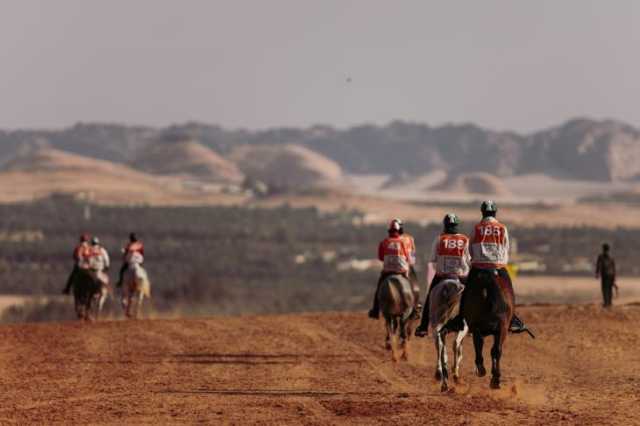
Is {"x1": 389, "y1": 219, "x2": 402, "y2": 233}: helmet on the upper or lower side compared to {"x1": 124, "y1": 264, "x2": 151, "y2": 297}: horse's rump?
upper

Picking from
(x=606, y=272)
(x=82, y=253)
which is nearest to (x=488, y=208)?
(x=82, y=253)

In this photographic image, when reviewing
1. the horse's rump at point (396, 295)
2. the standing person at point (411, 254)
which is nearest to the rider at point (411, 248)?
the standing person at point (411, 254)

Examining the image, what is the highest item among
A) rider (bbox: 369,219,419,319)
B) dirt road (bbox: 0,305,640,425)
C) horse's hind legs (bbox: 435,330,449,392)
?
rider (bbox: 369,219,419,319)

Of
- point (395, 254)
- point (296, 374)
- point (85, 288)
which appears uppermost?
point (395, 254)

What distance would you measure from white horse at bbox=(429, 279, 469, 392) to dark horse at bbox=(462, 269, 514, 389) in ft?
2.46

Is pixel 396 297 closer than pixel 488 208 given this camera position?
No

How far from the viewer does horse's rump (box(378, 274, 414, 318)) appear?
80.7ft

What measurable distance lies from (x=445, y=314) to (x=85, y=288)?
1579 cm

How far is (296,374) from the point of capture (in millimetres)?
23469

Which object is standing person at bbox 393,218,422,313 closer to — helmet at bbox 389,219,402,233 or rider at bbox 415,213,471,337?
helmet at bbox 389,219,402,233

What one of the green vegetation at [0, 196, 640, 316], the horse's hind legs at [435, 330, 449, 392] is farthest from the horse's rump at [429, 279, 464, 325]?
the green vegetation at [0, 196, 640, 316]

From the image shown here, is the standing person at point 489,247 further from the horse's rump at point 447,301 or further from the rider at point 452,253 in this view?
the rider at point 452,253

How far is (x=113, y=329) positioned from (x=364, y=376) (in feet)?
35.3

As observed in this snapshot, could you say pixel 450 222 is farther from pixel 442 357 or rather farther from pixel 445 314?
pixel 442 357
